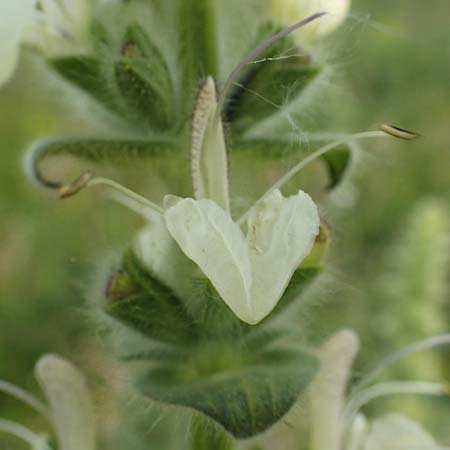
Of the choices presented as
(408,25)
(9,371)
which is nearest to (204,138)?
(9,371)

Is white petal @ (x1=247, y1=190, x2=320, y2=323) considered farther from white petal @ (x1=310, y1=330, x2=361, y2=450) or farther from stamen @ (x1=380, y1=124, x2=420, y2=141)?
white petal @ (x1=310, y1=330, x2=361, y2=450)

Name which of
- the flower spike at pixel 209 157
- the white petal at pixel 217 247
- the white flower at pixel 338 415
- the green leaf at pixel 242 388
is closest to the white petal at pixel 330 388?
the white flower at pixel 338 415

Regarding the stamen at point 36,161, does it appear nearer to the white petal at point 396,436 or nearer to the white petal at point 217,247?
the white petal at point 217,247

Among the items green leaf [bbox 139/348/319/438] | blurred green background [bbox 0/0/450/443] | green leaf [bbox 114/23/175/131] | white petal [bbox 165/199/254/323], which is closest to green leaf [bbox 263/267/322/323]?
green leaf [bbox 139/348/319/438]

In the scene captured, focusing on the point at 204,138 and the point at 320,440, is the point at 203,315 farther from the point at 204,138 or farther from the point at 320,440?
the point at 320,440

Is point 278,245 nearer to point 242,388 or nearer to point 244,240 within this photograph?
point 244,240

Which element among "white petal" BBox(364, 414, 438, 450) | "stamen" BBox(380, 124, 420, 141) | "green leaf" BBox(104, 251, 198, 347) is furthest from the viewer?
"white petal" BBox(364, 414, 438, 450)
